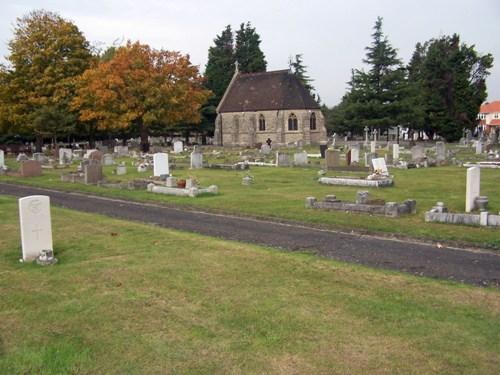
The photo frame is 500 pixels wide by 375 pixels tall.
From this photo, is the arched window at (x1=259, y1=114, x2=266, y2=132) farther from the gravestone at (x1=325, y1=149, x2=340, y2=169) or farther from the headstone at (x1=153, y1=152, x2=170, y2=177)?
the headstone at (x1=153, y1=152, x2=170, y2=177)

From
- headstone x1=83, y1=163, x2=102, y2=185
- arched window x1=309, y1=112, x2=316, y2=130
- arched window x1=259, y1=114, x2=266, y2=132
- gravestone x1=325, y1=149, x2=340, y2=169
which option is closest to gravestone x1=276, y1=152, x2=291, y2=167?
gravestone x1=325, y1=149, x2=340, y2=169

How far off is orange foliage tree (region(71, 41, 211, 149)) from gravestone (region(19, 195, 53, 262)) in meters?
37.2

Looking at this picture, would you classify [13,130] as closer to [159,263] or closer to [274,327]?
[159,263]

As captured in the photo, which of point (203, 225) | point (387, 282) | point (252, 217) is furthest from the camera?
point (252, 217)

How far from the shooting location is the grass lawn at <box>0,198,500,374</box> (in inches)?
206

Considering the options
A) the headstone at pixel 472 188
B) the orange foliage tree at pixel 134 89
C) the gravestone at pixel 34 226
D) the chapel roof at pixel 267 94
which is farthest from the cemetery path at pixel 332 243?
the chapel roof at pixel 267 94

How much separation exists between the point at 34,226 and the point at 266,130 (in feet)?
173

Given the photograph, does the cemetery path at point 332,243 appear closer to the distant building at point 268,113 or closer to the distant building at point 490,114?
the distant building at point 268,113

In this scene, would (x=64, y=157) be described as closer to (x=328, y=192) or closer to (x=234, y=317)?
(x=328, y=192)

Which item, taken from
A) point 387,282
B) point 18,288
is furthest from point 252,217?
point 18,288

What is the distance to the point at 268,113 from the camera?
6028cm

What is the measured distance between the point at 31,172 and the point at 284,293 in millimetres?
24200

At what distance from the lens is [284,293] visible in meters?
7.34

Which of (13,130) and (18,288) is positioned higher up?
(13,130)
